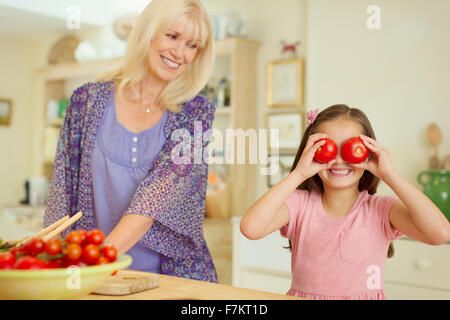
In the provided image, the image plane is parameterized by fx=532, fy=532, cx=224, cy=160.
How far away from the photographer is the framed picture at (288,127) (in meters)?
3.44

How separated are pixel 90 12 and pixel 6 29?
2.80 feet

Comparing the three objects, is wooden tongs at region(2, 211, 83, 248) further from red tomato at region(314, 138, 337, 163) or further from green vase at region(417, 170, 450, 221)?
green vase at region(417, 170, 450, 221)

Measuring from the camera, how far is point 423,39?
2.79 metres

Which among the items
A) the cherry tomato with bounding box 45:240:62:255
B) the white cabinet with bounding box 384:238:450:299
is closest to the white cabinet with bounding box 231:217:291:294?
the white cabinet with bounding box 384:238:450:299

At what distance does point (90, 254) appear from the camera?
82 centimetres

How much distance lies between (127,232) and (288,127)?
2.34 m

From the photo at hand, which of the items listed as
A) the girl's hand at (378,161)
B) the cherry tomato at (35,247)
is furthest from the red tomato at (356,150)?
the cherry tomato at (35,247)

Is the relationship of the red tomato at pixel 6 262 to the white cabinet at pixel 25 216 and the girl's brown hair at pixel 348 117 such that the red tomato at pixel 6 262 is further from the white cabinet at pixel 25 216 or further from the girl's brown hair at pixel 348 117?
the white cabinet at pixel 25 216

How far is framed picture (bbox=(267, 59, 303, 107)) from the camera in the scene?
3.43 m

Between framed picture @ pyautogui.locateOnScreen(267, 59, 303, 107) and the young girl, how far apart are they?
2.00 m

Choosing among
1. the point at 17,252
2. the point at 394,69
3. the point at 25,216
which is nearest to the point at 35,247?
the point at 17,252

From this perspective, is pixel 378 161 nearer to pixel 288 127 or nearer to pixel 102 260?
pixel 102 260
